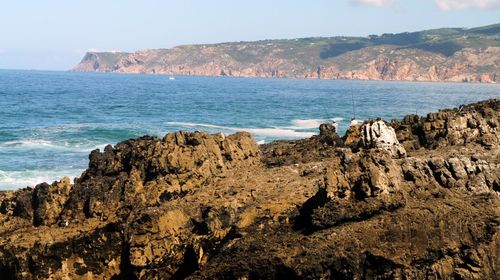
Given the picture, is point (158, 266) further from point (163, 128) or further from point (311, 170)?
point (163, 128)

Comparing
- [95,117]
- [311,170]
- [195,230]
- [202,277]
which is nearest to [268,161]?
[311,170]

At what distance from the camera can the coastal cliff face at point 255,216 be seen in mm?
9922

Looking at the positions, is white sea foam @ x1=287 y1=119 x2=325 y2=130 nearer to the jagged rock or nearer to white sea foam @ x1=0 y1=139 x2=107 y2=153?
white sea foam @ x1=0 y1=139 x2=107 y2=153

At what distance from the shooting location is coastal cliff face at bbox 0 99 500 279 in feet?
32.6

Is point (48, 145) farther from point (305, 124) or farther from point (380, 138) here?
point (380, 138)

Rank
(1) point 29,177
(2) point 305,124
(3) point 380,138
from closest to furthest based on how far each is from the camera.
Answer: (3) point 380,138 < (1) point 29,177 < (2) point 305,124

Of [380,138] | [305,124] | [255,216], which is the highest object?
[380,138]

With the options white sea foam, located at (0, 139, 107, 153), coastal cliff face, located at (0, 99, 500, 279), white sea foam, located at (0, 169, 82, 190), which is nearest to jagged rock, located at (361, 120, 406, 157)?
coastal cliff face, located at (0, 99, 500, 279)

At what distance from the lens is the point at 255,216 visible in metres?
12.1

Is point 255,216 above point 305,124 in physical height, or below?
above

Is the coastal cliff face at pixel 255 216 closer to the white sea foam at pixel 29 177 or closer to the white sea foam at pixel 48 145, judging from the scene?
the white sea foam at pixel 29 177

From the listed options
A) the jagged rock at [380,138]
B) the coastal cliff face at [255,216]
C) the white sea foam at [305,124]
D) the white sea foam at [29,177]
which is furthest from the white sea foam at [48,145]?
the jagged rock at [380,138]

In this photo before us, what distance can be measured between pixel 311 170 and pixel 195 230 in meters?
3.92

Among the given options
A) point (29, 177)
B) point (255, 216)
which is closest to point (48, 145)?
point (29, 177)
